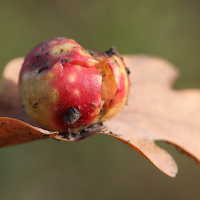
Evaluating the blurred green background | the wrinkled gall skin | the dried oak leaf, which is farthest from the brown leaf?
the blurred green background

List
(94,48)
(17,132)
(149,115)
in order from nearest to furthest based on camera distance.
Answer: (17,132) → (149,115) → (94,48)

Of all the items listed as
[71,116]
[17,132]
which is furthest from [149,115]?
[17,132]

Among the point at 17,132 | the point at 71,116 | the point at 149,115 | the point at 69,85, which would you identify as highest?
the point at 69,85

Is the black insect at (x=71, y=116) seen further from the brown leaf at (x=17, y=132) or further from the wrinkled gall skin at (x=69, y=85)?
the brown leaf at (x=17, y=132)

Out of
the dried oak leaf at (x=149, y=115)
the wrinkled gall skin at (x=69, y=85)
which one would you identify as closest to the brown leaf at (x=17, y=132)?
the dried oak leaf at (x=149, y=115)

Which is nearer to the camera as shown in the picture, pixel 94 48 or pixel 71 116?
pixel 71 116

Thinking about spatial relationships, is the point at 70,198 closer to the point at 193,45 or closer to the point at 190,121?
the point at 190,121

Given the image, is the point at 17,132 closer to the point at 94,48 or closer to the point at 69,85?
the point at 69,85
